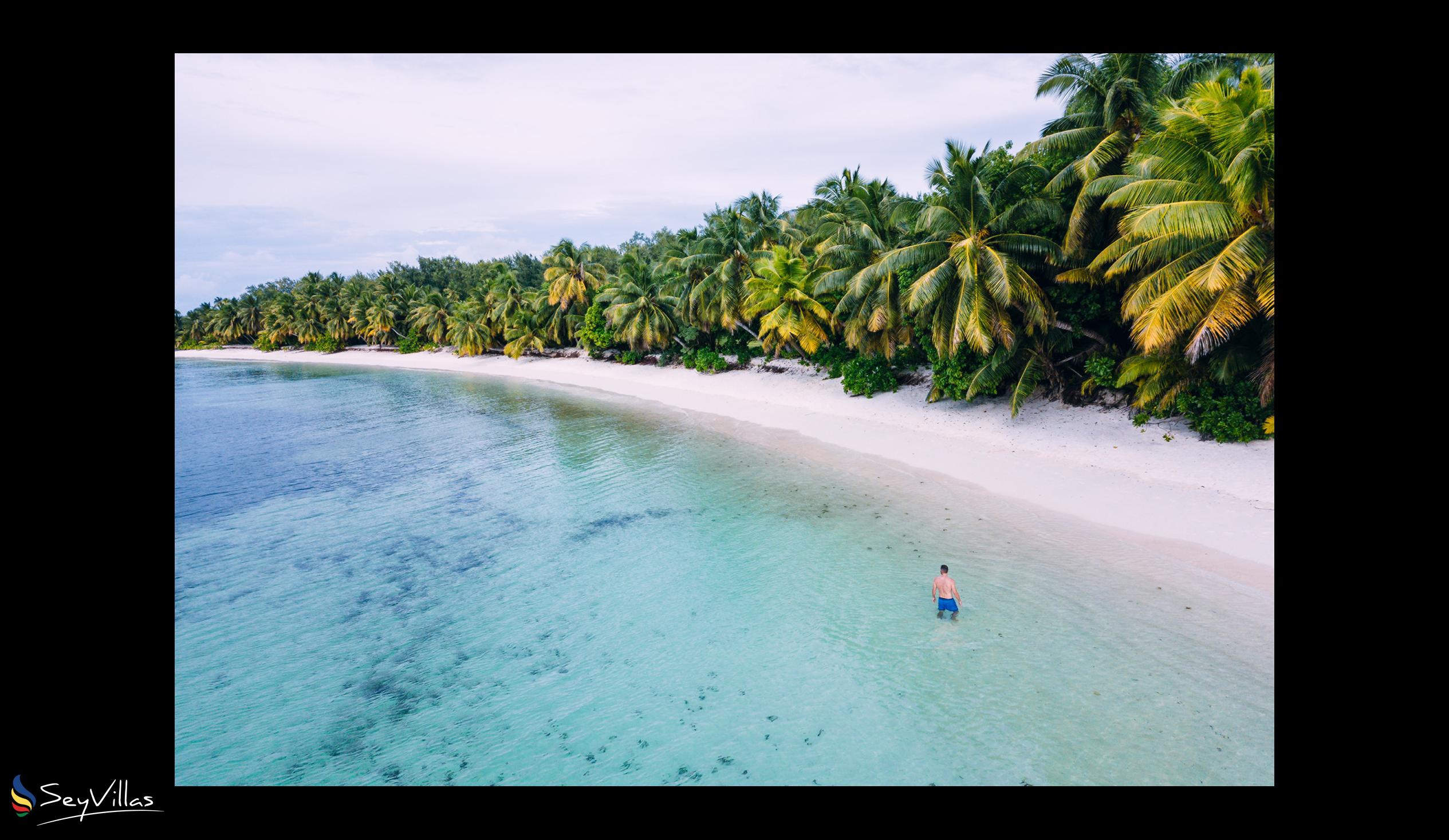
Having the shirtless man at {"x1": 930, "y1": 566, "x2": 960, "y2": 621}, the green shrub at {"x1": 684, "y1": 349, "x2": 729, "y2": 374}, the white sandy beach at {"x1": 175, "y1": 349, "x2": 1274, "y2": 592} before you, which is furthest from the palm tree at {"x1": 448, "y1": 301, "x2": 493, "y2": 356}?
the shirtless man at {"x1": 930, "y1": 566, "x2": 960, "y2": 621}

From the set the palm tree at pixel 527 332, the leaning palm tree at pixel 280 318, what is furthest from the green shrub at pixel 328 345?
the palm tree at pixel 527 332

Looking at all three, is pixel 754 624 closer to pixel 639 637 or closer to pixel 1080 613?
pixel 639 637

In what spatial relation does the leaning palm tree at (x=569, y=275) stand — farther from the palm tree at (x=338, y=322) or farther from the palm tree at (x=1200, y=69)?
the palm tree at (x=338, y=322)

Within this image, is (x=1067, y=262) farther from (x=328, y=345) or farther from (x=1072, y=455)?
(x=328, y=345)

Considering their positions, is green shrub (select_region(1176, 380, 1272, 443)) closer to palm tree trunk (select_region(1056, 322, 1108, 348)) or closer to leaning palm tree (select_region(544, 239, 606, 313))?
palm tree trunk (select_region(1056, 322, 1108, 348))

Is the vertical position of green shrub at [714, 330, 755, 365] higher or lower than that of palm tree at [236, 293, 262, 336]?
lower

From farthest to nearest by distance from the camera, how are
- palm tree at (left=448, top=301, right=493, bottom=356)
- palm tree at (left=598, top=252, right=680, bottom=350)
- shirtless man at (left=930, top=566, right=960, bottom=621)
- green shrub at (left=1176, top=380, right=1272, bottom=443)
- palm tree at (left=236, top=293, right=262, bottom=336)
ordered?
palm tree at (left=236, top=293, right=262, bottom=336) → palm tree at (left=448, top=301, right=493, bottom=356) → palm tree at (left=598, top=252, right=680, bottom=350) → green shrub at (left=1176, top=380, right=1272, bottom=443) → shirtless man at (left=930, top=566, right=960, bottom=621)
